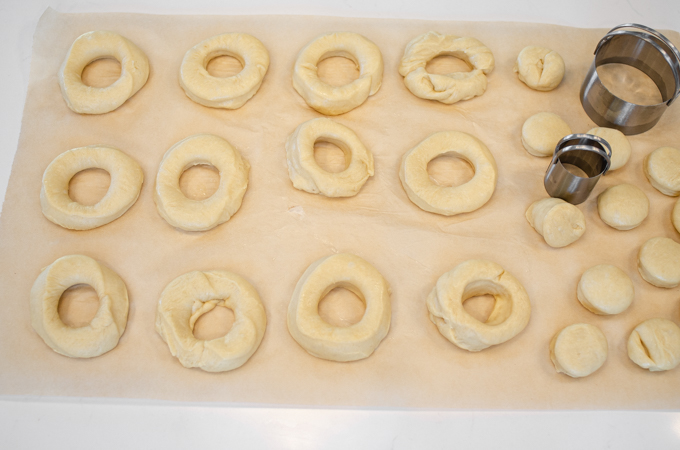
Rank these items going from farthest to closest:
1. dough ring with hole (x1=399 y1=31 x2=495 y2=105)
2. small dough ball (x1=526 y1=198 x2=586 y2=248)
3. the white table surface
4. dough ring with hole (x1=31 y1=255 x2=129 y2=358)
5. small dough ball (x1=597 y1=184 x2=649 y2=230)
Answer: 1. dough ring with hole (x1=399 y1=31 x2=495 y2=105)
2. small dough ball (x1=597 y1=184 x2=649 y2=230)
3. small dough ball (x1=526 y1=198 x2=586 y2=248)
4. dough ring with hole (x1=31 y1=255 x2=129 y2=358)
5. the white table surface

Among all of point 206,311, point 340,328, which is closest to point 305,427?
point 340,328

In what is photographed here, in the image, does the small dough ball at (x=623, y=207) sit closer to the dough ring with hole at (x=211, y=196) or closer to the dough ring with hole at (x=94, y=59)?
the dough ring with hole at (x=211, y=196)

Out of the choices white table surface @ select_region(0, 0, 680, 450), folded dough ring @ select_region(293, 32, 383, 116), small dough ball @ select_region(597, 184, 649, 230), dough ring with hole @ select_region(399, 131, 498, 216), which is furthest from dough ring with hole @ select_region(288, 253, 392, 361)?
small dough ball @ select_region(597, 184, 649, 230)

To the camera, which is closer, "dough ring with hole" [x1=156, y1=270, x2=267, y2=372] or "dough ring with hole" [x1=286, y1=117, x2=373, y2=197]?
"dough ring with hole" [x1=156, y1=270, x2=267, y2=372]

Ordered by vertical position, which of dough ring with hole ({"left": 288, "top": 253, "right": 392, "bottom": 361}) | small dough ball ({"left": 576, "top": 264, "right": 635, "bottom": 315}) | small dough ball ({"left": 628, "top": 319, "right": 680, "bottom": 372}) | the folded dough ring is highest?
the folded dough ring

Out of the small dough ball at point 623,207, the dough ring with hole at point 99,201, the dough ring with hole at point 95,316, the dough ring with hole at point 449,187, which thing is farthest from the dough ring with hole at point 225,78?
the small dough ball at point 623,207

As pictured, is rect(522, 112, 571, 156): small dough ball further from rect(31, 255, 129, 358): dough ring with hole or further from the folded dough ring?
rect(31, 255, 129, 358): dough ring with hole

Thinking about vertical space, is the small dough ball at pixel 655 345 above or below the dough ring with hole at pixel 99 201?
above

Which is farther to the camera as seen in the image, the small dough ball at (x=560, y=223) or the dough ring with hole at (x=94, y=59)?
the dough ring with hole at (x=94, y=59)
